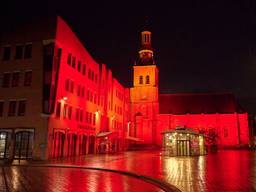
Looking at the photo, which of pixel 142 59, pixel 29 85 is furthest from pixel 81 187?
pixel 142 59

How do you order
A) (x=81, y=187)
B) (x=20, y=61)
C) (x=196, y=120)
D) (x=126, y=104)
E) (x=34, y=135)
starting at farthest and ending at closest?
1. (x=196, y=120)
2. (x=126, y=104)
3. (x=20, y=61)
4. (x=34, y=135)
5. (x=81, y=187)

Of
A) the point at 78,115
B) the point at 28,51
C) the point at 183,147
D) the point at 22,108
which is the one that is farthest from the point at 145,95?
the point at 22,108

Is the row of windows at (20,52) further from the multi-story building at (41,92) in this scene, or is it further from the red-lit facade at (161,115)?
the red-lit facade at (161,115)

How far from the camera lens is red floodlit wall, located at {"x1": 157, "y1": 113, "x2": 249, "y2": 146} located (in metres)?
69.2

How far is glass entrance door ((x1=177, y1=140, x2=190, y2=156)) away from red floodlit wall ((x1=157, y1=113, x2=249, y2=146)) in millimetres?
29973

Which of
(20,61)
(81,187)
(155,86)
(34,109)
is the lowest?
(81,187)

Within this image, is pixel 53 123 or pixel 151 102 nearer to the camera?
pixel 53 123

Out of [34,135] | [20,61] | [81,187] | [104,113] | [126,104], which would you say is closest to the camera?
[81,187]

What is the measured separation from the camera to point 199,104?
75.7m

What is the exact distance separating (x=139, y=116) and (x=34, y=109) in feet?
134

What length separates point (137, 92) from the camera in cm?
6869

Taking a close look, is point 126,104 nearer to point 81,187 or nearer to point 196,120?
point 196,120

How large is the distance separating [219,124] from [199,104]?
809cm

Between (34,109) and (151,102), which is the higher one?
(151,102)
